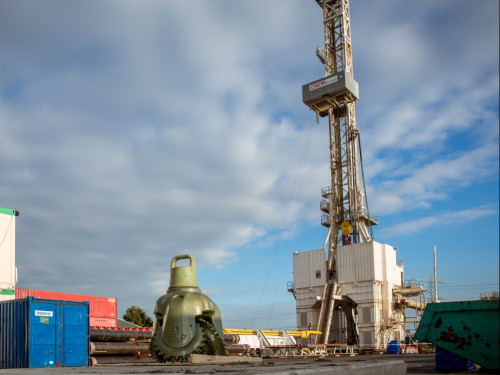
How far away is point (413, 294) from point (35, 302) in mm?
37220

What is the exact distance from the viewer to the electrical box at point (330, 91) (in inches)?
1994

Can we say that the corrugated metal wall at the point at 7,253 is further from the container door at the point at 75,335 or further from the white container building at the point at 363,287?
the white container building at the point at 363,287

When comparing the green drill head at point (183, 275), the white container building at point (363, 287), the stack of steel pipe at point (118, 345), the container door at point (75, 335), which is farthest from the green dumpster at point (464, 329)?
the white container building at point (363, 287)

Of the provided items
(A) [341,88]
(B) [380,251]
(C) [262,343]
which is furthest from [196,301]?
(A) [341,88]

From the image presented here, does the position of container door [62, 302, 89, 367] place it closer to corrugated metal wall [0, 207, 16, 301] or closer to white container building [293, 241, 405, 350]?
corrugated metal wall [0, 207, 16, 301]

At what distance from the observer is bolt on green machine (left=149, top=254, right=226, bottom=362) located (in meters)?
16.5

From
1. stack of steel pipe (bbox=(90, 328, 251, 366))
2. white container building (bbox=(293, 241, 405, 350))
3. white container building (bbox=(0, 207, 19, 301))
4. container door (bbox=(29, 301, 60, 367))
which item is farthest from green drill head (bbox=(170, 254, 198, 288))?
white container building (bbox=(293, 241, 405, 350))

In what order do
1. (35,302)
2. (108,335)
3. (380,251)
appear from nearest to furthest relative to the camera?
(35,302), (108,335), (380,251)

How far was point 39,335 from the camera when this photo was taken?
755 inches

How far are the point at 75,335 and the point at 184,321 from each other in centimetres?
646

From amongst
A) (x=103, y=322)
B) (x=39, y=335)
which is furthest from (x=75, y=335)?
(x=103, y=322)

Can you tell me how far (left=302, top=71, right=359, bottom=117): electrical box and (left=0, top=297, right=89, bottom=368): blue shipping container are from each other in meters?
36.6

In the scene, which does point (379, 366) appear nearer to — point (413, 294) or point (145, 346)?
point (145, 346)

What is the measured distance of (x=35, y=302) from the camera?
19172 mm
